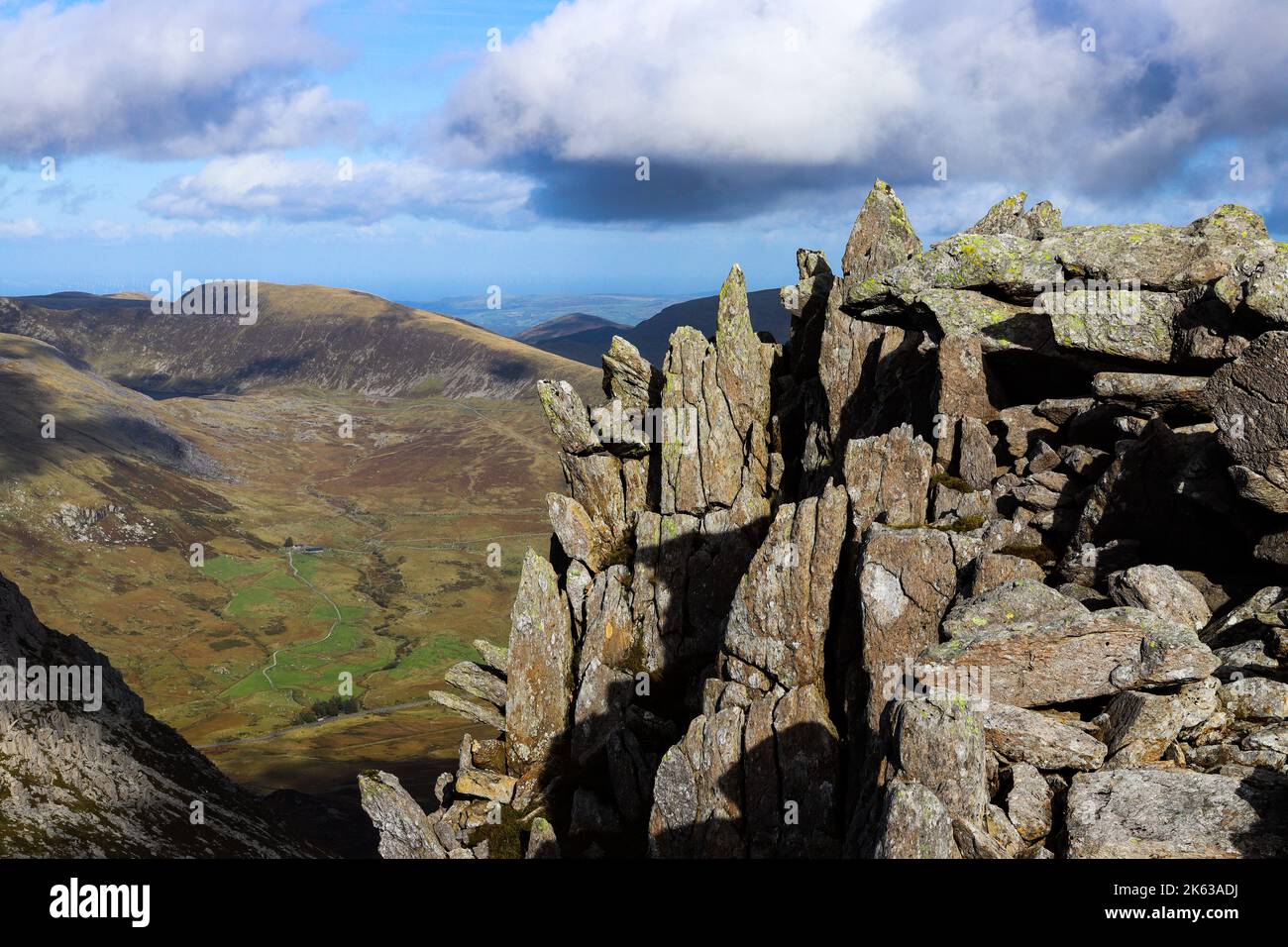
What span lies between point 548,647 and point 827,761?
2772cm

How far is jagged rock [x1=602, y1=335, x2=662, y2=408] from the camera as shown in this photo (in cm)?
6675

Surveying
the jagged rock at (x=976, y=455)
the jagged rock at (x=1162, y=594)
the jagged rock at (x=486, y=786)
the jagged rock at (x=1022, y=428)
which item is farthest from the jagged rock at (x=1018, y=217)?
the jagged rock at (x=486, y=786)

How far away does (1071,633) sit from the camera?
26438mm

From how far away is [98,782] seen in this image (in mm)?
63844

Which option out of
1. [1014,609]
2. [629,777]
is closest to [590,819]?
[629,777]

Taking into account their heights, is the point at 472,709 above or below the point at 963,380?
below

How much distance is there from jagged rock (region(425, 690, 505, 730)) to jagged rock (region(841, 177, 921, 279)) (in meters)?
38.0

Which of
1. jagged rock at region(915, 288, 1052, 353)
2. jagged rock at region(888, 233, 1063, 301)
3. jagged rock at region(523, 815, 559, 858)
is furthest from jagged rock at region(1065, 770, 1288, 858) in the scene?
jagged rock at region(888, 233, 1063, 301)

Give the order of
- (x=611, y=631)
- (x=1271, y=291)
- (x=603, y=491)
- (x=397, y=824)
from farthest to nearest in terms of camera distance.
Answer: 1. (x=603, y=491)
2. (x=611, y=631)
3. (x=397, y=824)
4. (x=1271, y=291)

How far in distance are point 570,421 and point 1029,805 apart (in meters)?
46.2

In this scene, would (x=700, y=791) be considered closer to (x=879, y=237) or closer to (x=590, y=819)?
(x=590, y=819)

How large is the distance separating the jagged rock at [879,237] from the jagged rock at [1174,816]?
40.8 metres

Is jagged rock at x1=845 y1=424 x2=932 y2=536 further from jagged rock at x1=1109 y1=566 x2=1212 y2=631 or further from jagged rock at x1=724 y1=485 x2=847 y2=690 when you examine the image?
jagged rock at x1=1109 y1=566 x2=1212 y2=631

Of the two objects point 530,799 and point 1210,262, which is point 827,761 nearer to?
point 530,799
